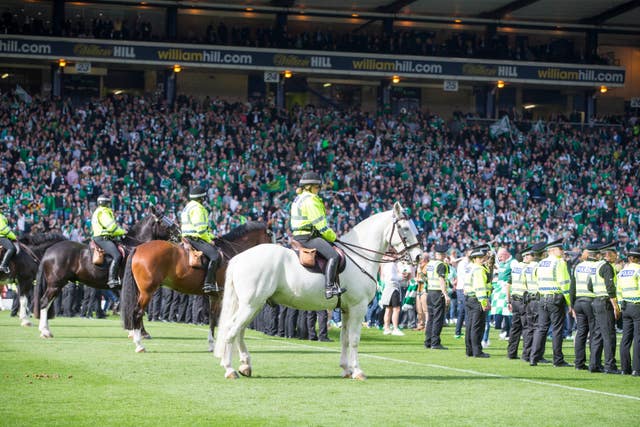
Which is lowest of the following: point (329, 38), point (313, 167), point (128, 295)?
point (128, 295)

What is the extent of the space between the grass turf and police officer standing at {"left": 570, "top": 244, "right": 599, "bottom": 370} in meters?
0.42

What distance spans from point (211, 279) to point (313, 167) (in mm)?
26486

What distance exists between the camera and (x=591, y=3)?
52.8 metres

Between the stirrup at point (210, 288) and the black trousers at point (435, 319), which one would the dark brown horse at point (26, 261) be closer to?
the stirrup at point (210, 288)

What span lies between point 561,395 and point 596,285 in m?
3.86

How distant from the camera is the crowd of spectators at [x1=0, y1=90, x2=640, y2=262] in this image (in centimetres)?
3903

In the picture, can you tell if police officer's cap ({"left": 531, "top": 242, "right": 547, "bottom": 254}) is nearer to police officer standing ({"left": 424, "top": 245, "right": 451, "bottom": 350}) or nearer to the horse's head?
police officer standing ({"left": 424, "top": 245, "right": 451, "bottom": 350})

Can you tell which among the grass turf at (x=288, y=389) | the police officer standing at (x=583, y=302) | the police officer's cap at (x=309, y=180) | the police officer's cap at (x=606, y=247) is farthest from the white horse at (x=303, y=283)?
the police officer's cap at (x=606, y=247)

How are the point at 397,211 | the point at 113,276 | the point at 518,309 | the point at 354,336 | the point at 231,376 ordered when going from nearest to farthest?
the point at 231,376, the point at 354,336, the point at 397,211, the point at 518,309, the point at 113,276

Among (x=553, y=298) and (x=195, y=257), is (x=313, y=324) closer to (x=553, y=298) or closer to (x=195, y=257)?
(x=195, y=257)

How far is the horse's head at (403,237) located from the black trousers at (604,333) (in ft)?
11.3

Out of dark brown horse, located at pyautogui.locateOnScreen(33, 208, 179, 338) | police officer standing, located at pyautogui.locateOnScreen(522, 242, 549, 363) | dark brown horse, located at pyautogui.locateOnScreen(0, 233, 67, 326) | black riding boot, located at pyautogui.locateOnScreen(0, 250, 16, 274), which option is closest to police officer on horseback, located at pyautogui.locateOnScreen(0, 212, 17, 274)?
black riding boot, located at pyautogui.locateOnScreen(0, 250, 16, 274)

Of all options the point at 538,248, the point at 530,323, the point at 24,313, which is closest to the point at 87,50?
the point at 24,313

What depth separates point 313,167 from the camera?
45.2 meters
